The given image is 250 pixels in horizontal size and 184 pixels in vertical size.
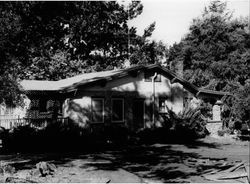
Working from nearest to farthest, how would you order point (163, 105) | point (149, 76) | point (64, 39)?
point (149, 76), point (163, 105), point (64, 39)

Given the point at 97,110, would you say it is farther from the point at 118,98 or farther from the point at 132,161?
the point at 132,161

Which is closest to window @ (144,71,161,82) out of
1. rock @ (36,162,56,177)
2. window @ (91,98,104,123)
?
window @ (91,98,104,123)

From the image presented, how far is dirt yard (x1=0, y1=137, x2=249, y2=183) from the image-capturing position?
11656 mm

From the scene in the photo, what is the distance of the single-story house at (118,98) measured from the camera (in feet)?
71.9

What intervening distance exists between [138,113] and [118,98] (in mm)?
2170

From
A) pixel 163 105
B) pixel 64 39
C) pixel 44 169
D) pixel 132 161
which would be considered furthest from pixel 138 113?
pixel 64 39

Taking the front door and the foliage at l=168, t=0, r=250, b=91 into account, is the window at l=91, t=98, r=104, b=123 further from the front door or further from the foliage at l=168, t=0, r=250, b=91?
the foliage at l=168, t=0, r=250, b=91

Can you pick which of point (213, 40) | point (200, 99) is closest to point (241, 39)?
point (213, 40)

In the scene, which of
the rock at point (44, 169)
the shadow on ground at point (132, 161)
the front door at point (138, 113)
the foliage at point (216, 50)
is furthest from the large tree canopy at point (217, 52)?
the rock at point (44, 169)

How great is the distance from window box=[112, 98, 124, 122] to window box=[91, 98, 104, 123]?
3.51 ft

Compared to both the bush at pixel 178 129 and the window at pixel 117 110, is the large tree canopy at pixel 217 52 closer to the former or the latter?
the bush at pixel 178 129

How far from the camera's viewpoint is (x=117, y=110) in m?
23.9

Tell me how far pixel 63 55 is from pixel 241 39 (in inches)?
856

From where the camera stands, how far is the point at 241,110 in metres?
21.7
